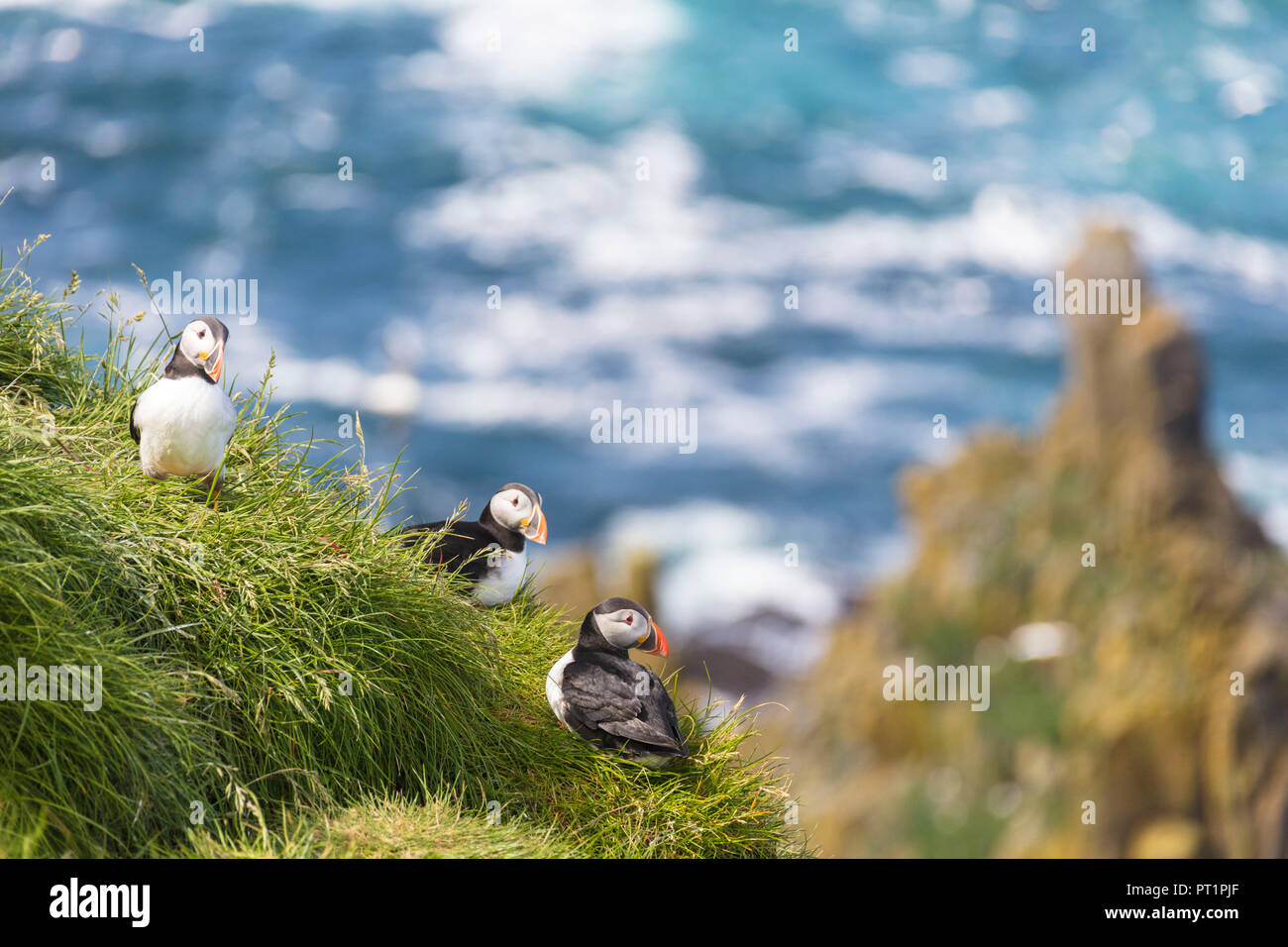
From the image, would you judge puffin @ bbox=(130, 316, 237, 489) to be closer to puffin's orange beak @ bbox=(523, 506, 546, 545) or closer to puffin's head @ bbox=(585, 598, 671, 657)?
puffin's orange beak @ bbox=(523, 506, 546, 545)

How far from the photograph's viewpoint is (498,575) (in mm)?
3678

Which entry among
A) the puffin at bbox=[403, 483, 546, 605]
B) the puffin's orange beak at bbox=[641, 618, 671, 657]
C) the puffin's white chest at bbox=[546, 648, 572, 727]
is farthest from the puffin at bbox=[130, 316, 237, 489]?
the puffin's orange beak at bbox=[641, 618, 671, 657]

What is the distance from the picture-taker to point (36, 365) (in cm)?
381

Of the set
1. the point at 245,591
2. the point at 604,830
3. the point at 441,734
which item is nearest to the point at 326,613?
the point at 245,591

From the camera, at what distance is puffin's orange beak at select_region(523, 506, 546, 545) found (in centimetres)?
357

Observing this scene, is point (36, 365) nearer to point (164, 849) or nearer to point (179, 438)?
point (179, 438)

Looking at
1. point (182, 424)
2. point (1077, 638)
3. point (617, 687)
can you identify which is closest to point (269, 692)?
point (182, 424)

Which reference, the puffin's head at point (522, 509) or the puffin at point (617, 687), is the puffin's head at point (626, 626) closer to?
the puffin at point (617, 687)

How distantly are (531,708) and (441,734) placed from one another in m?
0.37

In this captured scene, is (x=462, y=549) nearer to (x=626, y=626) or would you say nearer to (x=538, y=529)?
A: (x=538, y=529)

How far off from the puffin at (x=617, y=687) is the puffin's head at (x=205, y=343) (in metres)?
1.33

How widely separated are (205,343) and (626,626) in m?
1.48
